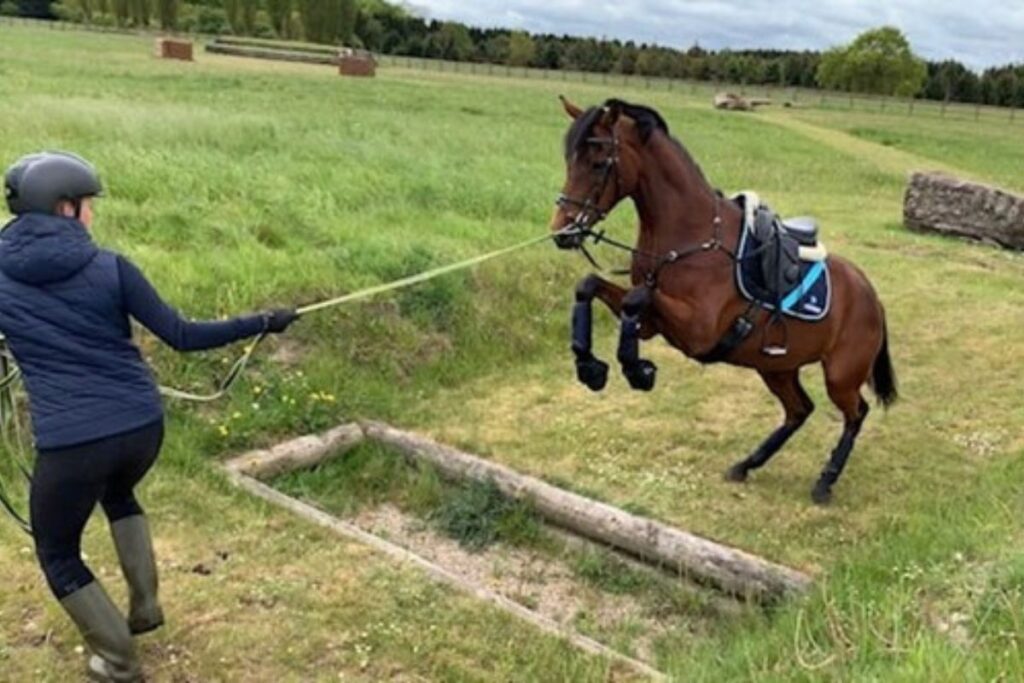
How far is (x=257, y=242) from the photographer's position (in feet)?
30.5

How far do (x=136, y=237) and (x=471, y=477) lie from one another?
4.10 metres

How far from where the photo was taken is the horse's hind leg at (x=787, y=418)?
692 cm

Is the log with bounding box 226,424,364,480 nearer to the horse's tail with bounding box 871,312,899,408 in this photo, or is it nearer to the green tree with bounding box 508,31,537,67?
the horse's tail with bounding box 871,312,899,408

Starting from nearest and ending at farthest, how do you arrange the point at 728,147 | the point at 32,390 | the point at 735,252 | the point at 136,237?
1. the point at 32,390
2. the point at 735,252
3. the point at 136,237
4. the point at 728,147

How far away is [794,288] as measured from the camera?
20.2 feet

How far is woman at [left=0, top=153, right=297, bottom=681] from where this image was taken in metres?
3.74

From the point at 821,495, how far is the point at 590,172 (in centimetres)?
274

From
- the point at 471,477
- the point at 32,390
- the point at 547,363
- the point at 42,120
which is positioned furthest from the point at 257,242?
the point at 42,120

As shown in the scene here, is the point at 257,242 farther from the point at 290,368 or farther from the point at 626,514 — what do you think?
the point at 626,514

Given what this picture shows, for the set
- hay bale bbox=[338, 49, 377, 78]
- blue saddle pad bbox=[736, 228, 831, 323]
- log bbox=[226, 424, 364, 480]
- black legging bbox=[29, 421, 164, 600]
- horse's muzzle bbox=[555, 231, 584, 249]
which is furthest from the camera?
hay bale bbox=[338, 49, 377, 78]

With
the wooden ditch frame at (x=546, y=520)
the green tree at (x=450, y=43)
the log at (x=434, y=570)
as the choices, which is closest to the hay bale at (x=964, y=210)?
→ the wooden ditch frame at (x=546, y=520)

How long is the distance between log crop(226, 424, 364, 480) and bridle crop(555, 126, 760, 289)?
98.9 inches

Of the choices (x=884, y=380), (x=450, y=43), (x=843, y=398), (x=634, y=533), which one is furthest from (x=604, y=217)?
(x=450, y=43)

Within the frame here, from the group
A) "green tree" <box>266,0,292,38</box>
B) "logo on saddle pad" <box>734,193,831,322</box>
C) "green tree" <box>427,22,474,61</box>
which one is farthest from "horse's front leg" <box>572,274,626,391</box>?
"green tree" <box>266,0,292,38</box>
